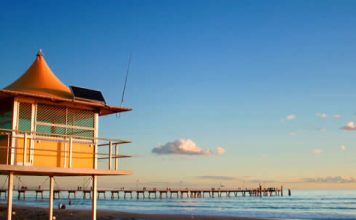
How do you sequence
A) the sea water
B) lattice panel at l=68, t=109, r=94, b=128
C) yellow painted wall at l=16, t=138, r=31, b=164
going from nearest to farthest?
yellow painted wall at l=16, t=138, r=31, b=164 < lattice panel at l=68, t=109, r=94, b=128 < the sea water

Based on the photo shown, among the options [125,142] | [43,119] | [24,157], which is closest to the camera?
[24,157]

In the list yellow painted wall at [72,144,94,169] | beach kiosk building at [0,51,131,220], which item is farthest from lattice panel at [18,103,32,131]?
yellow painted wall at [72,144,94,169]

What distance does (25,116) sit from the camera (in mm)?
14594

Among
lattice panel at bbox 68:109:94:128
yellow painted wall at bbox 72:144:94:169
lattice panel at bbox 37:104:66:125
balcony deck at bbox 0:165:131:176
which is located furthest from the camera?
lattice panel at bbox 68:109:94:128

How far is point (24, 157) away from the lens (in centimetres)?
1391

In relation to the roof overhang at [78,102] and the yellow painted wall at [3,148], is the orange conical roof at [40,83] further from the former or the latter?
the yellow painted wall at [3,148]

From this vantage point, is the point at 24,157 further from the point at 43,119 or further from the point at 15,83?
the point at 15,83

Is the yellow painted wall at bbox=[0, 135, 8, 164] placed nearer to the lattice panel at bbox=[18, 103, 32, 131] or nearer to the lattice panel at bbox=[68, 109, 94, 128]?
the lattice panel at bbox=[18, 103, 32, 131]

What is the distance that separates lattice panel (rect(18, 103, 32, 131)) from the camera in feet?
47.5

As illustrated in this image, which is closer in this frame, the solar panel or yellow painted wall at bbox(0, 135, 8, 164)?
yellow painted wall at bbox(0, 135, 8, 164)

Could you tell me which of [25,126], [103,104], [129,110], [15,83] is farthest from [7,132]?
[129,110]

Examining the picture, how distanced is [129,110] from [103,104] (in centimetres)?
112

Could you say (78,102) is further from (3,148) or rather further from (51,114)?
(3,148)

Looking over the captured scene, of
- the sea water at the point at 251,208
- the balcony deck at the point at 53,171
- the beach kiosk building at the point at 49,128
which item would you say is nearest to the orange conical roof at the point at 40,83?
the beach kiosk building at the point at 49,128
